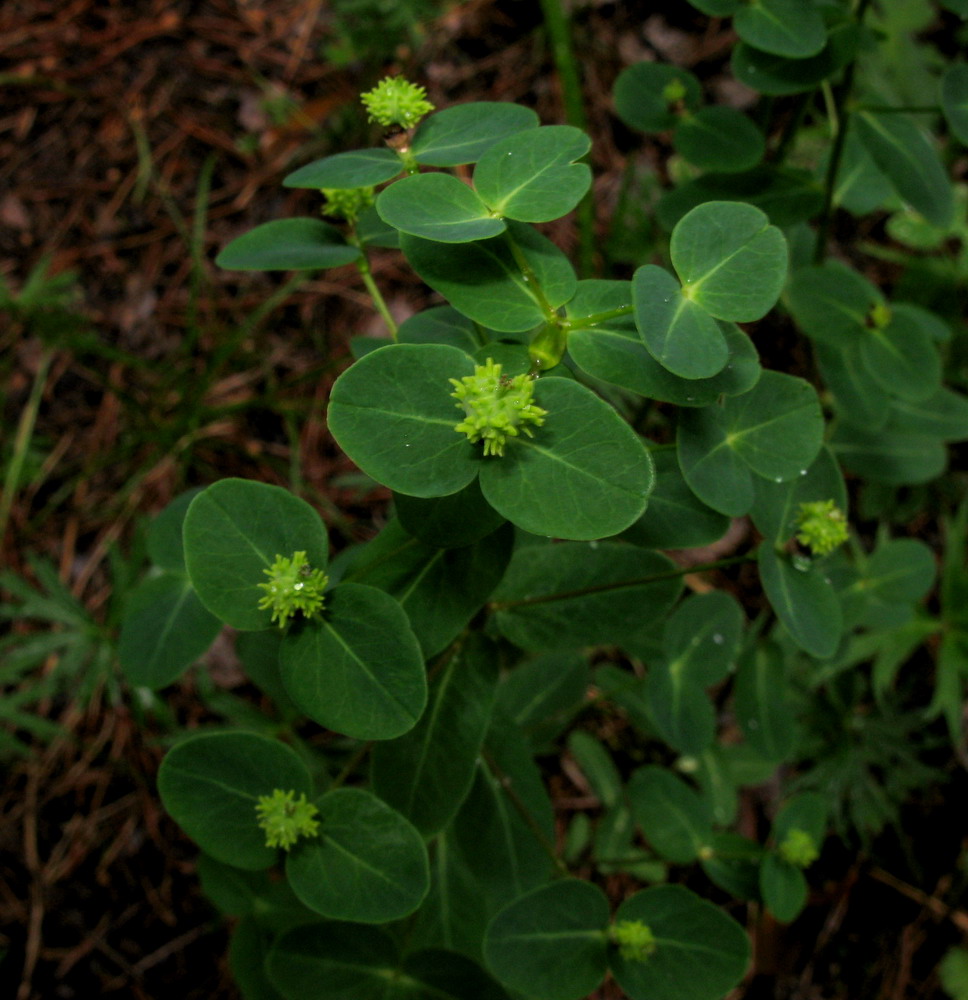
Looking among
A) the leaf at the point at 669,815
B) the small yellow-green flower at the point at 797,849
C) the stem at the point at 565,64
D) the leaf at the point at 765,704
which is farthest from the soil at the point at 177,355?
the leaf at the point at 765,704

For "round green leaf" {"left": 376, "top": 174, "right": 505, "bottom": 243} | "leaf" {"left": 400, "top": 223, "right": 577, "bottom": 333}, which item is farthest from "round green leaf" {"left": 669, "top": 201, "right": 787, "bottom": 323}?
"round green leaf" {"left": 376, "top": 174, "right": 505, "bottom": 243}

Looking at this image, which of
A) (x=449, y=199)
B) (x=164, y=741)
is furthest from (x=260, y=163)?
(x=449, y=199)

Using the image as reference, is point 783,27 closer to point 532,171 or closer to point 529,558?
point 532,171

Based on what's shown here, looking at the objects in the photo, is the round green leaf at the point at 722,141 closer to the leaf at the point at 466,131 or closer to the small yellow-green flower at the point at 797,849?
the leaf at the point at 466,131

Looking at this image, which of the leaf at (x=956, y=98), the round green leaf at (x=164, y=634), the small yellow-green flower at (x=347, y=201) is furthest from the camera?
the leaf at (x=956, y=98)

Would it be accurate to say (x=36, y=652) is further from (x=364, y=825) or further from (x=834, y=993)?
(x=834, y=993)

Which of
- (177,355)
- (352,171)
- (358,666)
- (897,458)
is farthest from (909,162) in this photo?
(177,355)

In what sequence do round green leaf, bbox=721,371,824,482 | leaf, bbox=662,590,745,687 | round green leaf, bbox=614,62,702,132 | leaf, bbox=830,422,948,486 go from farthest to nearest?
leaf, bbox=830,422,948,486
round green leaf, bbox=614,62,702,132
leaf, bbox=662,590,745,687
round green leaf, bbox=721,371,824,482

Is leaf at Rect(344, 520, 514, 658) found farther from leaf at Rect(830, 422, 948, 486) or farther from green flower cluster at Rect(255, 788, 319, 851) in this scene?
leaf at Rect(830, 422, 948, 486)
